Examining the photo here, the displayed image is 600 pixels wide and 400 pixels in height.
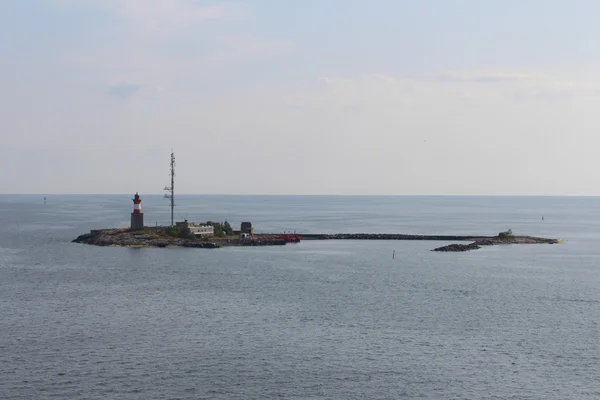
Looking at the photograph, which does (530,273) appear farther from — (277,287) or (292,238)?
(292,238)

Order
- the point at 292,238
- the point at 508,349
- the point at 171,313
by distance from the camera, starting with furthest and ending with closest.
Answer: the point at 292,238 → the point at 171,313 → the point at 508,349

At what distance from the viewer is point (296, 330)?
61.2 m

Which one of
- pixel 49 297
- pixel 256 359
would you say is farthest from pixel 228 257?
pixel 256 359

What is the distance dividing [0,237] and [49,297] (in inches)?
3804

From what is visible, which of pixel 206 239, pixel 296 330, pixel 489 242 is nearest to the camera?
pixel 296 330

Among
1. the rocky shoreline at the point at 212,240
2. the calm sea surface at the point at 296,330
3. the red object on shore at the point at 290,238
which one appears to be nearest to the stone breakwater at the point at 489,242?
the rocky shoreline at the point at 212,240

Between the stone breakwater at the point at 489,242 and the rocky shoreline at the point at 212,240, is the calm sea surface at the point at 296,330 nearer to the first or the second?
the rocky shoreline at the point at 212,240

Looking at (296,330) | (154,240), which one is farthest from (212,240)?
(296,330)

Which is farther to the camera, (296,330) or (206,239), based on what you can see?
(206,239)

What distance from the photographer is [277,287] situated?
85.0 metres

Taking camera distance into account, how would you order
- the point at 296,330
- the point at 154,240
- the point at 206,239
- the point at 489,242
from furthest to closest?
1. the point at 489,242
2. the point at 206,239
3. the point at 154,240
4. the point at 296,330

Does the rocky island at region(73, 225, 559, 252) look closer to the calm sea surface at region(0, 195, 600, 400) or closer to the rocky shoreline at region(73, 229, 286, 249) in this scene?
the rocky shoreline at region(73, 229, 286, 249)

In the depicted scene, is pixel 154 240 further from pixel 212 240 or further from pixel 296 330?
pixel 296 330

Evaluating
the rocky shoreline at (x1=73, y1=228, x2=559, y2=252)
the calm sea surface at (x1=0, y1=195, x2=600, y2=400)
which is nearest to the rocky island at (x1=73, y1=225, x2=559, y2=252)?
the rocky shoreline at (x1=73, y1=228, x2=559, y2=252)
